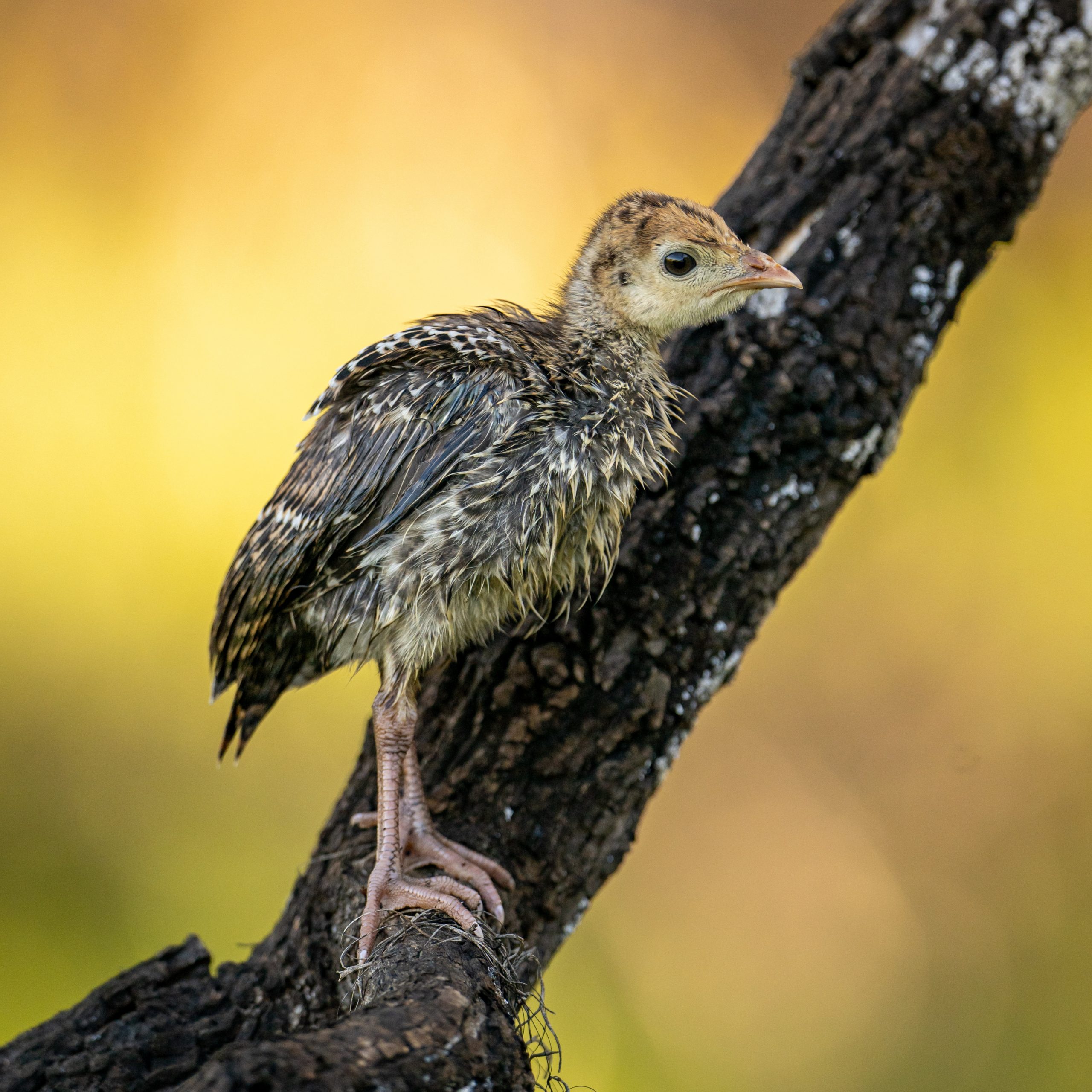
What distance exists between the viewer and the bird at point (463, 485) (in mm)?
1908

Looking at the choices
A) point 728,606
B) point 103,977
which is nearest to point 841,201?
point 728,606

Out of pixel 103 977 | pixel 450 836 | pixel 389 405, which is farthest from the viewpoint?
pixel 103 977

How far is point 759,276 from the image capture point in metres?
2.01

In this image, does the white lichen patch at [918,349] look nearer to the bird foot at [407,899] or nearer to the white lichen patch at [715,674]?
the white lichen patch at [715,674]

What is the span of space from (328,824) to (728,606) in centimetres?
95

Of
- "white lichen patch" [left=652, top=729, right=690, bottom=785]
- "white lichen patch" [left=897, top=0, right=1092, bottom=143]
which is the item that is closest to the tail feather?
"white lichen patch" [left=652, top=729, right=690, bottom=785]

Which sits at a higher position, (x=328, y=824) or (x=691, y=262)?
(x=691, y=262)

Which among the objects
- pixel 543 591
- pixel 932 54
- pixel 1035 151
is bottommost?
pixel 543 591

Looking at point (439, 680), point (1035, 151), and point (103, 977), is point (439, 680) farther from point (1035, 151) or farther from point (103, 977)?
point (103, 977)

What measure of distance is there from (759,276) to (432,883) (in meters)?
1.26

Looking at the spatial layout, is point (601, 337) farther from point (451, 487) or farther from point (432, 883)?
point (432, 883)

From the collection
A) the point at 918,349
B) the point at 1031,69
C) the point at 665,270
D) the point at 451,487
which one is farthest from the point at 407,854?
the point at 1031,69

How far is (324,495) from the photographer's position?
77.4 inches

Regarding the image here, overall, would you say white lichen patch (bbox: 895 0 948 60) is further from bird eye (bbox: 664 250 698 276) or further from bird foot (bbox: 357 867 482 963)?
bird foot (bbox: 357 867 482 963)
